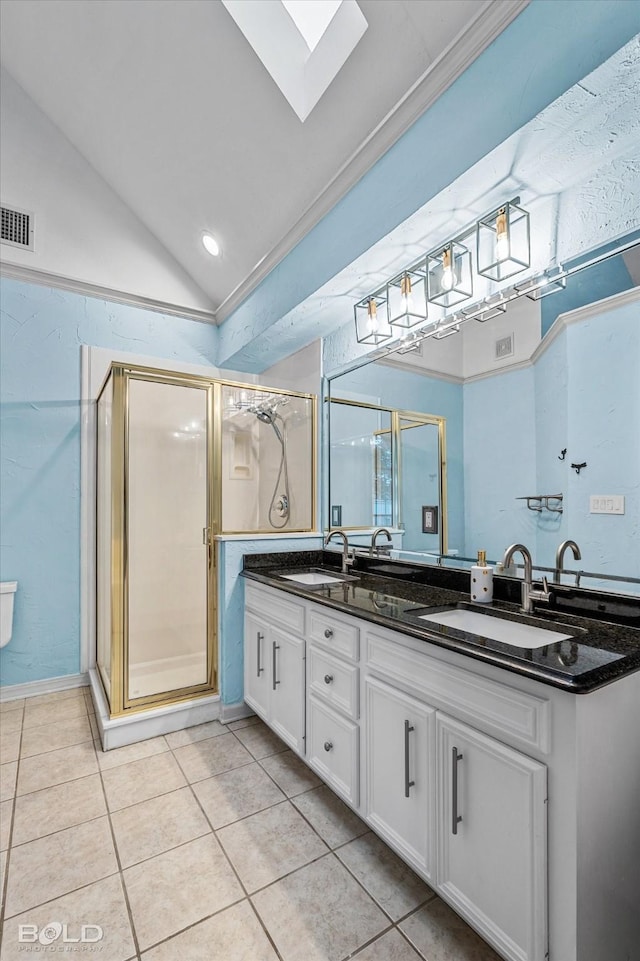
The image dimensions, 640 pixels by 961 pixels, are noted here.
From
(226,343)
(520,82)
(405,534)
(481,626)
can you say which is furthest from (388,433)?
(226,343)

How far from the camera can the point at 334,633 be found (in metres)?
1.76

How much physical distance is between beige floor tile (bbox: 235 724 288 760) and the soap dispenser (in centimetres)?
130

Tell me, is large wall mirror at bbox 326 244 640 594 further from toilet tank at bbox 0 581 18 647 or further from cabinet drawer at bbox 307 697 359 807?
toilet tank at bbox 0 581 18 647

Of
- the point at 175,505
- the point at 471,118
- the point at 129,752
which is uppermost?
the point at 471,118

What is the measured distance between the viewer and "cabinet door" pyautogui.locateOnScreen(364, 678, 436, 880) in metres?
1.31

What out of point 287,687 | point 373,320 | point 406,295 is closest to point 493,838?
point 287,687

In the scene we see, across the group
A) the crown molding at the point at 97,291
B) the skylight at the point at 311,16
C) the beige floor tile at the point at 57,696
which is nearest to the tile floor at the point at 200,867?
the beige floor tile at the point at 57,696

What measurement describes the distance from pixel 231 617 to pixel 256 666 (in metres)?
0.30

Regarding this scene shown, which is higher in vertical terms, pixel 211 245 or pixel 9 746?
pixel 211 245

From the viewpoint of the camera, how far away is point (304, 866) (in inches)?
60.7

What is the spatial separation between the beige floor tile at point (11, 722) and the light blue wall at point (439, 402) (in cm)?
249

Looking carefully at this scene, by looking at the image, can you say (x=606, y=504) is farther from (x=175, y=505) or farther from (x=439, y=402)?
(x=175, y=505)

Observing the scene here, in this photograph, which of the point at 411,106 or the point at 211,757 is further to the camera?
the point at 211,757

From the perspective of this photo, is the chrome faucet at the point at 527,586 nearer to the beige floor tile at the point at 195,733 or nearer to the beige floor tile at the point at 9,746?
the beige floor tile at the point at 195,733
